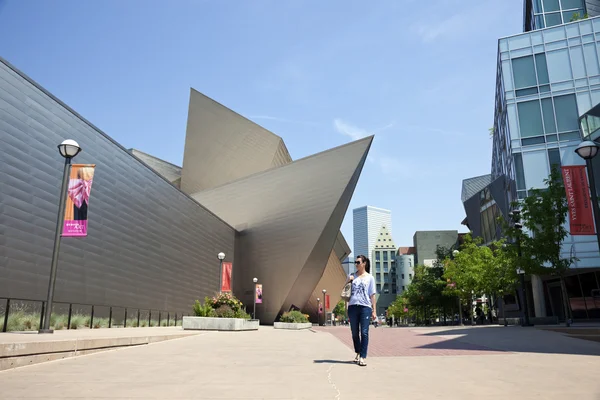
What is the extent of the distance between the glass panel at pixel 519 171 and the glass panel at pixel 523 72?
17.4 ft

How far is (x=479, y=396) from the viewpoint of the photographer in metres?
Answer: 4.14

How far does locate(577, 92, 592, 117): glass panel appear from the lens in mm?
30261

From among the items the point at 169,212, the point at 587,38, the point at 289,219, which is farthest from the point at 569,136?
the point at 169,212

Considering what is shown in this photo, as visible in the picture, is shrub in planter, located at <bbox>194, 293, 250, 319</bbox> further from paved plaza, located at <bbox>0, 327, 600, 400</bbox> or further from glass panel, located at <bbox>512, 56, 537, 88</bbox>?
glass panel, located at <bbox>512, 56, 537, 88</bbox>

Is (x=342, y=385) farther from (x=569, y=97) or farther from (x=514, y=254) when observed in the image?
(x=569, y=97)

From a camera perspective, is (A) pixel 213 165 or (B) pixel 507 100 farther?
(A) pixel 213 165

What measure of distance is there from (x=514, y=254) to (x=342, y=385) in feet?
65.3

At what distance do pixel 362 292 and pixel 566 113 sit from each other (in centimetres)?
3038

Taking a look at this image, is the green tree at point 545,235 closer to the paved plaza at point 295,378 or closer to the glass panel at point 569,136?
the glass panel at point 569,136

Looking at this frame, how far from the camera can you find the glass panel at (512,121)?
31.9m

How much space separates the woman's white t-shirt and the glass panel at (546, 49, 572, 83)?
102ft

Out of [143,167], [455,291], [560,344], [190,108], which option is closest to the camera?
[560,344]

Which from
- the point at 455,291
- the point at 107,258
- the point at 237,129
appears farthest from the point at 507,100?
the point at 107,258

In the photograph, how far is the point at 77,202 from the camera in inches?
494
